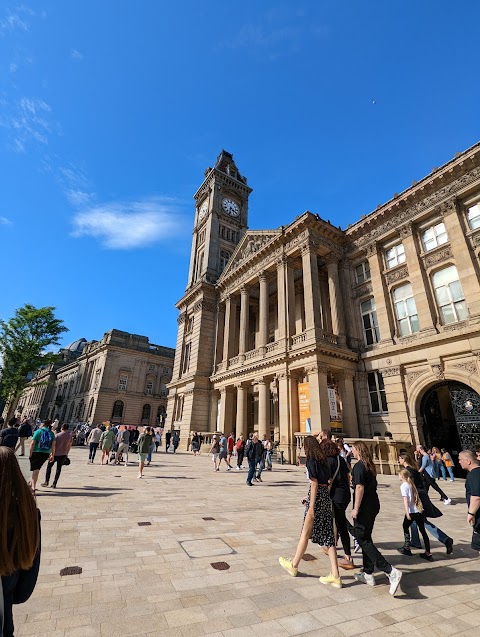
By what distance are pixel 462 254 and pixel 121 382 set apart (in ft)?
163

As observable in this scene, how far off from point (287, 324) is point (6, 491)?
72.8 feet

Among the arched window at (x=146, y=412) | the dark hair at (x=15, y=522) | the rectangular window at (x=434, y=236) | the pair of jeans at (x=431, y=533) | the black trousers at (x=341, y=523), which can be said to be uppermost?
the rectangular window at (x=434, y=236)

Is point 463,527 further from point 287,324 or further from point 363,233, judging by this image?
point 363,233

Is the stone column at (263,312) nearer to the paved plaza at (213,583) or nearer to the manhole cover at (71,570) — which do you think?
the paved plaza at (213,583)

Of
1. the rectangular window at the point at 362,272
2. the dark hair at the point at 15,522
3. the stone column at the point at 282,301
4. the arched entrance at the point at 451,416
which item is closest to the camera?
the dark hair at the point at 15,522

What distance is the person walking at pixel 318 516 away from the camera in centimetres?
435

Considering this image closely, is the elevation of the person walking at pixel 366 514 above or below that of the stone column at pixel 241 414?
below

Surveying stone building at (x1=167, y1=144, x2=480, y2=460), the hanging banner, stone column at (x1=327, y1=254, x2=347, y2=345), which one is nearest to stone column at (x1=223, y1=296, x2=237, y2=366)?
stone building at (x1=167, y1=144, x2=480, y2=460)

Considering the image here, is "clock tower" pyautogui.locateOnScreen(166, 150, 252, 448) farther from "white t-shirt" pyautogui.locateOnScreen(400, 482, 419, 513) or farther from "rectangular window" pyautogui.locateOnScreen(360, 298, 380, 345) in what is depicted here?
"white t-shirt" pyautogui.locateOnScreen(400, 482, 419, 513)

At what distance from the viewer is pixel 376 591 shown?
4188 millimetres

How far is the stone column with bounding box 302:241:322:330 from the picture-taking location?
71.4 ft

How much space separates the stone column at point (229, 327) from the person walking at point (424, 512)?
2432 cm

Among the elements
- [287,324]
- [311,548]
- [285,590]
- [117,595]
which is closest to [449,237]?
[287,324]

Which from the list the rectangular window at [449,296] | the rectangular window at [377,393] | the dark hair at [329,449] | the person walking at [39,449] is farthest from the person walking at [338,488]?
the rectangular window at [377,393]
